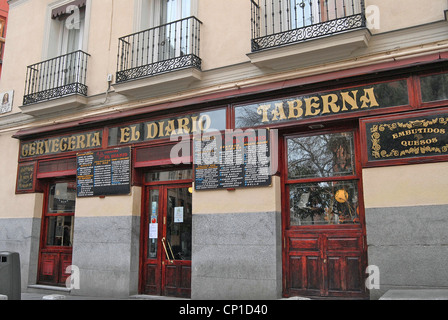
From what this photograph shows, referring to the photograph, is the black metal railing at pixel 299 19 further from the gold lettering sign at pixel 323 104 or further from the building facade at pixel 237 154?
the gold lettering sign at pixel 323 104

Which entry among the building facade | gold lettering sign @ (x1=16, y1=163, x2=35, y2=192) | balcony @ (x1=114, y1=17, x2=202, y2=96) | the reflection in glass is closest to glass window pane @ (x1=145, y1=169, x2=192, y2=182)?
the building facade

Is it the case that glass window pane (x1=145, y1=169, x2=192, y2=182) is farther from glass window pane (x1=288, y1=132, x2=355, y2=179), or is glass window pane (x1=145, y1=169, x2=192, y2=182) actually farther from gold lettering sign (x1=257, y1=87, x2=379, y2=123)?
glass window pane (x1=288, y1=132, x2=355, y2=179)

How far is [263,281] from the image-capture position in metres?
6.81

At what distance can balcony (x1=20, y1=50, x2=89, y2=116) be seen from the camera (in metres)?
9.59

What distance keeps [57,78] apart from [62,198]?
9.94 ft

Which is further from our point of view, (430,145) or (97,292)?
(97,292)

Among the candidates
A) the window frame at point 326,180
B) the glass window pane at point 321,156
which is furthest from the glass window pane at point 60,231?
the glass window pane at point 321,156

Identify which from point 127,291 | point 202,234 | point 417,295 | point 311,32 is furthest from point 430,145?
point 127,291

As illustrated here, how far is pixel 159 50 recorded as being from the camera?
914 centimetres

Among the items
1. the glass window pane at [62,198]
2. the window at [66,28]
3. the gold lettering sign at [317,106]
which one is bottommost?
the glass window pane at [62,198]

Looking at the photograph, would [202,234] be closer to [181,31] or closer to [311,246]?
[311,246]

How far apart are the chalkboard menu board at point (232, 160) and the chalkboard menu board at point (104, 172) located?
1.80 m

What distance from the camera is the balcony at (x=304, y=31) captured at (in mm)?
6648

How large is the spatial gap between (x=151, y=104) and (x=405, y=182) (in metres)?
5.32
